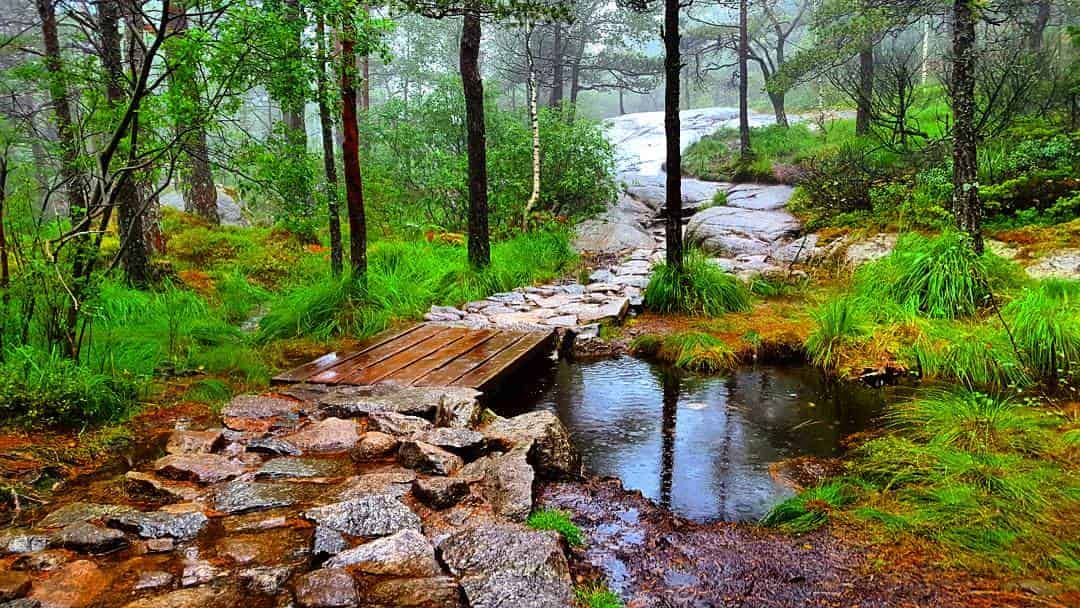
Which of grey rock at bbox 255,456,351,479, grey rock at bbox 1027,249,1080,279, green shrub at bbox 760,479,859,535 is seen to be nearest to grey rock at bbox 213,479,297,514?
grey rock at bbox 255,456,351,479

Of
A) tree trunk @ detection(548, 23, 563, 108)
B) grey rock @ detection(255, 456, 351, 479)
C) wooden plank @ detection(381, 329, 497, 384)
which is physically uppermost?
tree trunk @ detection(548, 23, 563, 108)

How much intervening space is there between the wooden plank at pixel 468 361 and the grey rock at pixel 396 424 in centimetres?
77

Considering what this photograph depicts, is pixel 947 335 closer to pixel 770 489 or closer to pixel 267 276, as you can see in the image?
pixel 770 489

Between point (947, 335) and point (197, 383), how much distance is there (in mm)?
6486

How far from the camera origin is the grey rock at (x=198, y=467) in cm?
348

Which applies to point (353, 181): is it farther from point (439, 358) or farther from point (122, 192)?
point (439, 358)

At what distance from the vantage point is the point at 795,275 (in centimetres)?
955

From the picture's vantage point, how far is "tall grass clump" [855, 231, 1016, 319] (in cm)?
693

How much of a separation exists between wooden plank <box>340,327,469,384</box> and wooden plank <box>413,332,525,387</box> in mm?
325

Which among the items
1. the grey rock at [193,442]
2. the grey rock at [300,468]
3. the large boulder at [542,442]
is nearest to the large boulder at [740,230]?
the large boulder at [542,442]

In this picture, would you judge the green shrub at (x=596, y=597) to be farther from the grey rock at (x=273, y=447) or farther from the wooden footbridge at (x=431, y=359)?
the wooden footbridge at (x=431, y=359)

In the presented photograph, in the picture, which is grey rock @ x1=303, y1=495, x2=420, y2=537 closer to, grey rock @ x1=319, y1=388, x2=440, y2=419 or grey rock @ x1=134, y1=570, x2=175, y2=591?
grey rock @ x1=134, y1=570, x2=175, y2=591

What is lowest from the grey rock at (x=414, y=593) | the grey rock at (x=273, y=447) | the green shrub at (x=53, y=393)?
the grey rock at (x=414, y=593)

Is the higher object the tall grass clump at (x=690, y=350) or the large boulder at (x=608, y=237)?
the large boulder at (x=608, y=237)
